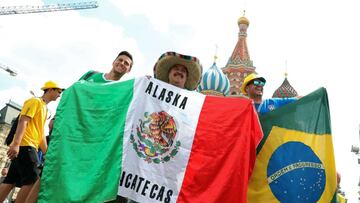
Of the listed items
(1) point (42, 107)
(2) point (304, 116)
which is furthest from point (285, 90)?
(1) point (42, 107)

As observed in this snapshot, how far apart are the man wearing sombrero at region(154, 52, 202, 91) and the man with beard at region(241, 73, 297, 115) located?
0.71 m

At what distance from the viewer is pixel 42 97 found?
16.7ft

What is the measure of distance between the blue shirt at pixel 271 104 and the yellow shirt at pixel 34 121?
9.62 feet

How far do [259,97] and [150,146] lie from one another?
1650 millimetres

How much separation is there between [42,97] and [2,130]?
58.4m

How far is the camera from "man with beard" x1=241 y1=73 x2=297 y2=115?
425cm

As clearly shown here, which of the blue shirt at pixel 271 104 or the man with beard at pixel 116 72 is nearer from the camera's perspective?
the blue shirt at pixel 271 104

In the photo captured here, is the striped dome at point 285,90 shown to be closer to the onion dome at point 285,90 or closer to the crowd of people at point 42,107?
the onion dome at point 285,90

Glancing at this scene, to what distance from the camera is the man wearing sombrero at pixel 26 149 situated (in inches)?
168

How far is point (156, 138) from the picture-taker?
3.70 meters

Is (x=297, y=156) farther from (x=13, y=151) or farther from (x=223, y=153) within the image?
(x=13, y=151)

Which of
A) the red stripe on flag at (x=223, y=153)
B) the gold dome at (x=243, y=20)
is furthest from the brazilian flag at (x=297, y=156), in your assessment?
the gold dome at (x=243, y=20)

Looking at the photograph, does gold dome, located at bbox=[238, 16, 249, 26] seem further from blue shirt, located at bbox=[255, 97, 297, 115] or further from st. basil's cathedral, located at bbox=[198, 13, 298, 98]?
blue shirt, located at bbox=[255, 97, 297, 115]

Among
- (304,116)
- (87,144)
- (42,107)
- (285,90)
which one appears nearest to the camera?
(87,144)
